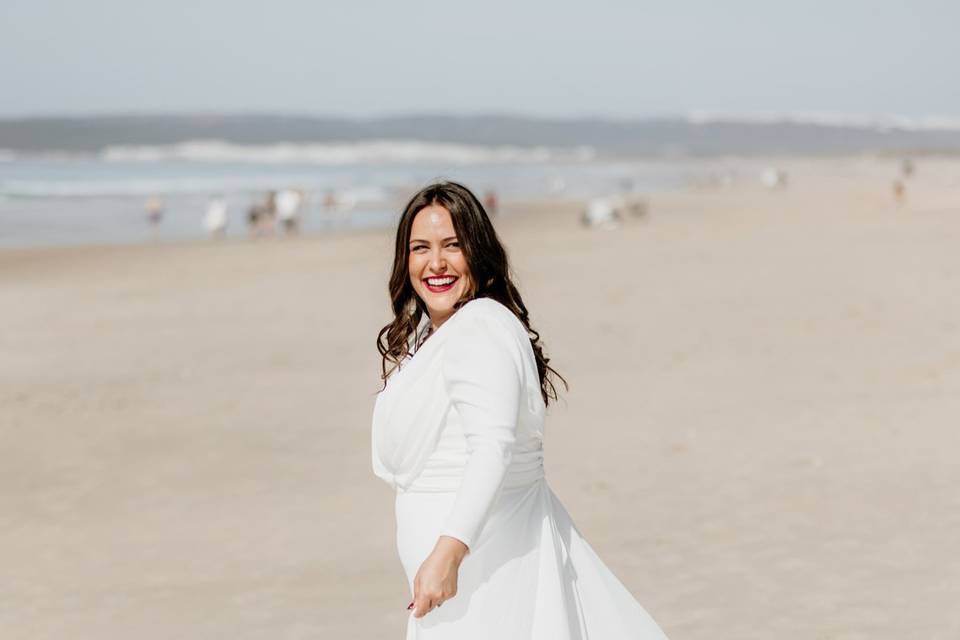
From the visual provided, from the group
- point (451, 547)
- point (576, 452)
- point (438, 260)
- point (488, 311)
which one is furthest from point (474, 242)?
point (576, 452)

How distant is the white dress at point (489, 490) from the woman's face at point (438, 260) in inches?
5.1

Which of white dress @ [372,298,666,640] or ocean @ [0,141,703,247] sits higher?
white dress @ [372,298,666,640]

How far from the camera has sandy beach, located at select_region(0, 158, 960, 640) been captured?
582 centimetres

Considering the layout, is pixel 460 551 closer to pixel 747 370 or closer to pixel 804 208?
pixel 747 370

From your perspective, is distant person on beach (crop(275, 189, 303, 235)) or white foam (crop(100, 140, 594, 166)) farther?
white foam (crop(100, 140, 594, 166))

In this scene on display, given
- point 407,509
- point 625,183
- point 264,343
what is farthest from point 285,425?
point 625,183

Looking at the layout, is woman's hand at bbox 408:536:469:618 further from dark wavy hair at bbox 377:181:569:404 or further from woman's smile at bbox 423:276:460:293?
woman's smile at bbox 423:276:460:293

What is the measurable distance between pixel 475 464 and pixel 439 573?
0.23 meters

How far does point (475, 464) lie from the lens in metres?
2.50

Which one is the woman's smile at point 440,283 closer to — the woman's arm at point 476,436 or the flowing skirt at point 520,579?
the woman's arm at point 476,436

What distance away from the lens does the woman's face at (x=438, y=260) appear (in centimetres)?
283

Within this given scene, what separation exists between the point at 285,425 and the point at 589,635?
23.9 ft

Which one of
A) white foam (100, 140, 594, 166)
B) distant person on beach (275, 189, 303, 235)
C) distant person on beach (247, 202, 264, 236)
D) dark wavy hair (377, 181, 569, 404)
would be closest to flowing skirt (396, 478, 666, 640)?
dark wavy hair (377, 181, 569, 404)

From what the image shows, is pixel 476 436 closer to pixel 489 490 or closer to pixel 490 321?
pixel 489 490
